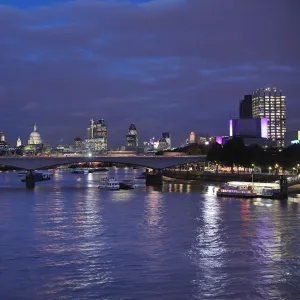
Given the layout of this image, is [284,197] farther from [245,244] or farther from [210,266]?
[210,266]

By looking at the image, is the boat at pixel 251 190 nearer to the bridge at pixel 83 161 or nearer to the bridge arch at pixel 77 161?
the bridge at pixel 83 161

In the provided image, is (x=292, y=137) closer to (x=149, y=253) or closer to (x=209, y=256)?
(x=209, y=256)

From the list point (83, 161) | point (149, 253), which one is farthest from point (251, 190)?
point (149, 253)

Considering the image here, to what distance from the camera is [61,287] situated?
18562mm

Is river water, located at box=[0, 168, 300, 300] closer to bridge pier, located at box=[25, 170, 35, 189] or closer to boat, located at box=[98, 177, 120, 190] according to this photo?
boat, located at box=[98, 177, 120, 190]

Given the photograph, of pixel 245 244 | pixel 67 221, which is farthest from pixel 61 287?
pixel 67 221

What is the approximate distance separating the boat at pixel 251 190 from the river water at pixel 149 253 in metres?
12.0

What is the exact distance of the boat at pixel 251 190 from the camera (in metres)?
53.4

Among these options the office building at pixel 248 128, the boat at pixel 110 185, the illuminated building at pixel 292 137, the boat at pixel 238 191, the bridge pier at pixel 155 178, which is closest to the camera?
the boat at pixel 238 191

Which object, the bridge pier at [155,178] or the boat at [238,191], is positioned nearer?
the boat at [238,191]

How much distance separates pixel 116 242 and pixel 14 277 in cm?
733

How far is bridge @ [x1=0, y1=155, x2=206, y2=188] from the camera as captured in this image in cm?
7594

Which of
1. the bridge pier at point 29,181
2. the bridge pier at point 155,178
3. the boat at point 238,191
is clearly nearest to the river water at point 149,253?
the boat at point 238,191

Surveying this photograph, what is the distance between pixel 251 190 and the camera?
54.5 meters
